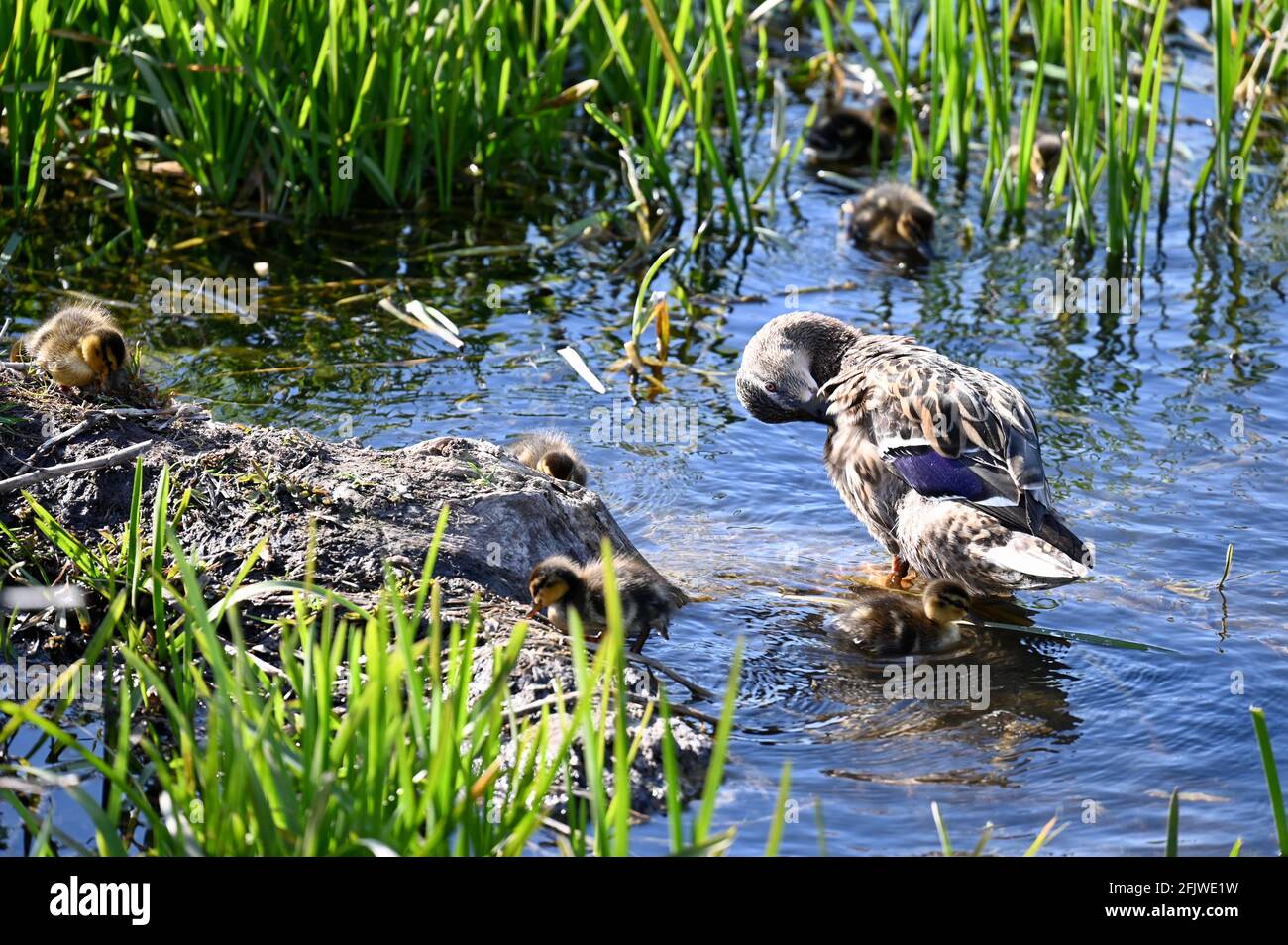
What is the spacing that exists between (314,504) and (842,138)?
593 cm

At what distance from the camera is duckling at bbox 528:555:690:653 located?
4289 mm

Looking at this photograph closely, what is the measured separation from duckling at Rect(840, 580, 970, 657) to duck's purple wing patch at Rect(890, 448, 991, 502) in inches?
12.7

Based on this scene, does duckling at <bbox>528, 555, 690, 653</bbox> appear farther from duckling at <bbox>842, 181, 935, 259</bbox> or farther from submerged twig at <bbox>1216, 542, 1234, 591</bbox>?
duckling at <bbox>842, 181, 935, 259</bbox>

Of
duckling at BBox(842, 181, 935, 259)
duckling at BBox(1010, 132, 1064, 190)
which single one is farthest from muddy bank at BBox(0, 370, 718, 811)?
duckling at BBox(1010, 132, 1064, 190)

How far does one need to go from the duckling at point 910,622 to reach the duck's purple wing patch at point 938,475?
32 centimetres

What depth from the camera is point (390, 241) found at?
7.96 m

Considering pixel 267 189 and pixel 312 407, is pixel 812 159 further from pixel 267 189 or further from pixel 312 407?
pixel 312 407

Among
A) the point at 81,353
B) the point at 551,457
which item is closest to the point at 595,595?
the point at 551,457

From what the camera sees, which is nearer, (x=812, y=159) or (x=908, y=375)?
(x=908, y=375)

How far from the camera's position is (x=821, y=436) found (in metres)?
6.54

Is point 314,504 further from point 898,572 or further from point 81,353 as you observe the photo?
point 898,572

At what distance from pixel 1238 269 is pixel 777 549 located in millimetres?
3843

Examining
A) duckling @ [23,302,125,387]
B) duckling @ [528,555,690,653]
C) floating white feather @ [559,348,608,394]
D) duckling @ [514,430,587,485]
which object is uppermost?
duckling @ [23,302,125,387]

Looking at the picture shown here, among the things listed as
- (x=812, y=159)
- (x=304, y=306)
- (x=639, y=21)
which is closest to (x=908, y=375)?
(x=304, y=306)
